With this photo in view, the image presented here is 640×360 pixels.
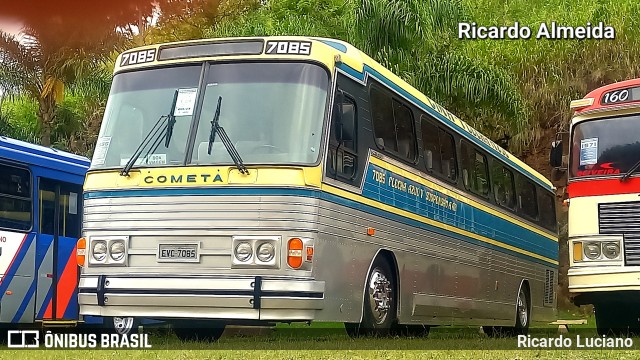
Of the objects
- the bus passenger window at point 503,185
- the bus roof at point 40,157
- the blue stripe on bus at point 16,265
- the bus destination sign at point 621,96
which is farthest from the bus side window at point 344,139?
the bus passenger window at point 503,185

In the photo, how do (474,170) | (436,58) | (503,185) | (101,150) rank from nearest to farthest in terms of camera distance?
(101,150) → (474,170) → (503,185) → (436,58)

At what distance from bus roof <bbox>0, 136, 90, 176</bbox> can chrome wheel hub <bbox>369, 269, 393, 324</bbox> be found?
17.8ft

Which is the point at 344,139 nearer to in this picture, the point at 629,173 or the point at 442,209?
the point at 442,209

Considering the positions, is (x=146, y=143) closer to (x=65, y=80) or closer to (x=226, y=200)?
(x=226, y=200)

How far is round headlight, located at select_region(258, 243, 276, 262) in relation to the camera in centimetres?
869

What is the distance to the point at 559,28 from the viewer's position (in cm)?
2100

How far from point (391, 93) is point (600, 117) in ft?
9.48

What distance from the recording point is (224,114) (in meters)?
9.12

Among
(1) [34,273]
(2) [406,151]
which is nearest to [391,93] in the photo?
(2) [406,151]

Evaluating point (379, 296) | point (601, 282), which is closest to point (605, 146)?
point (601, 282)

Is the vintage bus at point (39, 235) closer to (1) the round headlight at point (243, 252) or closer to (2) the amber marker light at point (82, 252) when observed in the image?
(2) the amber marker light at point (82, 252)

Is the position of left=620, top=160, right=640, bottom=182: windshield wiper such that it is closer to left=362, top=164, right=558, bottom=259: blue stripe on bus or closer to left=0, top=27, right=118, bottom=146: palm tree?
left=362, top=164, right=558, bottom=259: blue stripe on bus

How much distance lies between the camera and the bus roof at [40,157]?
12961 millimetres

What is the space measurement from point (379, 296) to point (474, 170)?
453 cm
